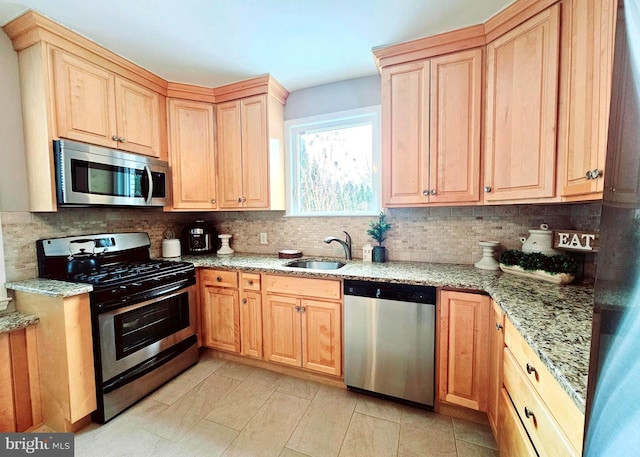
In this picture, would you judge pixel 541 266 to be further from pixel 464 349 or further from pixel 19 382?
pixel 19 382

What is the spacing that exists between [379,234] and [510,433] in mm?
1428

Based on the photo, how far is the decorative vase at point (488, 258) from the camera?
188 cm

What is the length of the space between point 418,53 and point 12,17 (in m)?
2.56

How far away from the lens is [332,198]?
102 inches

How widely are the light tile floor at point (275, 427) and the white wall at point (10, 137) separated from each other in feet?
5.08

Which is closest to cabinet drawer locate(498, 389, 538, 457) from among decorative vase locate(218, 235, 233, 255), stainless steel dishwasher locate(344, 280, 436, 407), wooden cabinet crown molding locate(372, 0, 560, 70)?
stainless steel dishwasher locate(344, 280, 436, 407)

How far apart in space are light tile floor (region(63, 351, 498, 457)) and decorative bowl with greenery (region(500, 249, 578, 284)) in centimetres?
100

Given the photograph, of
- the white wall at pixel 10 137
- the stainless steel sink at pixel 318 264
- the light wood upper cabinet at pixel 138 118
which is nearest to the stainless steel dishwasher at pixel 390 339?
the stainless steel sink at pixel 318 264

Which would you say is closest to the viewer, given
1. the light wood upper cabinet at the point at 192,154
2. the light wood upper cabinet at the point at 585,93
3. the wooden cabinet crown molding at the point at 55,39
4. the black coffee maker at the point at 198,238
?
the light wood upper cabinet at the point at 585,93

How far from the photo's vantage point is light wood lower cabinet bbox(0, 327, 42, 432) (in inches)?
61.0

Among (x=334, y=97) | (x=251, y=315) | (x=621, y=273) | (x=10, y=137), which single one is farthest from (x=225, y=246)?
(x=621, y=273)

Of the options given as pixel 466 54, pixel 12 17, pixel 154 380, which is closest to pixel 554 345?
pixel 466 54

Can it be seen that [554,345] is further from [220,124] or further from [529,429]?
[220,124]

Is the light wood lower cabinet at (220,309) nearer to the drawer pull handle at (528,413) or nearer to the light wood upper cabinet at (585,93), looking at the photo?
the drawer pull handle at (528,413)
